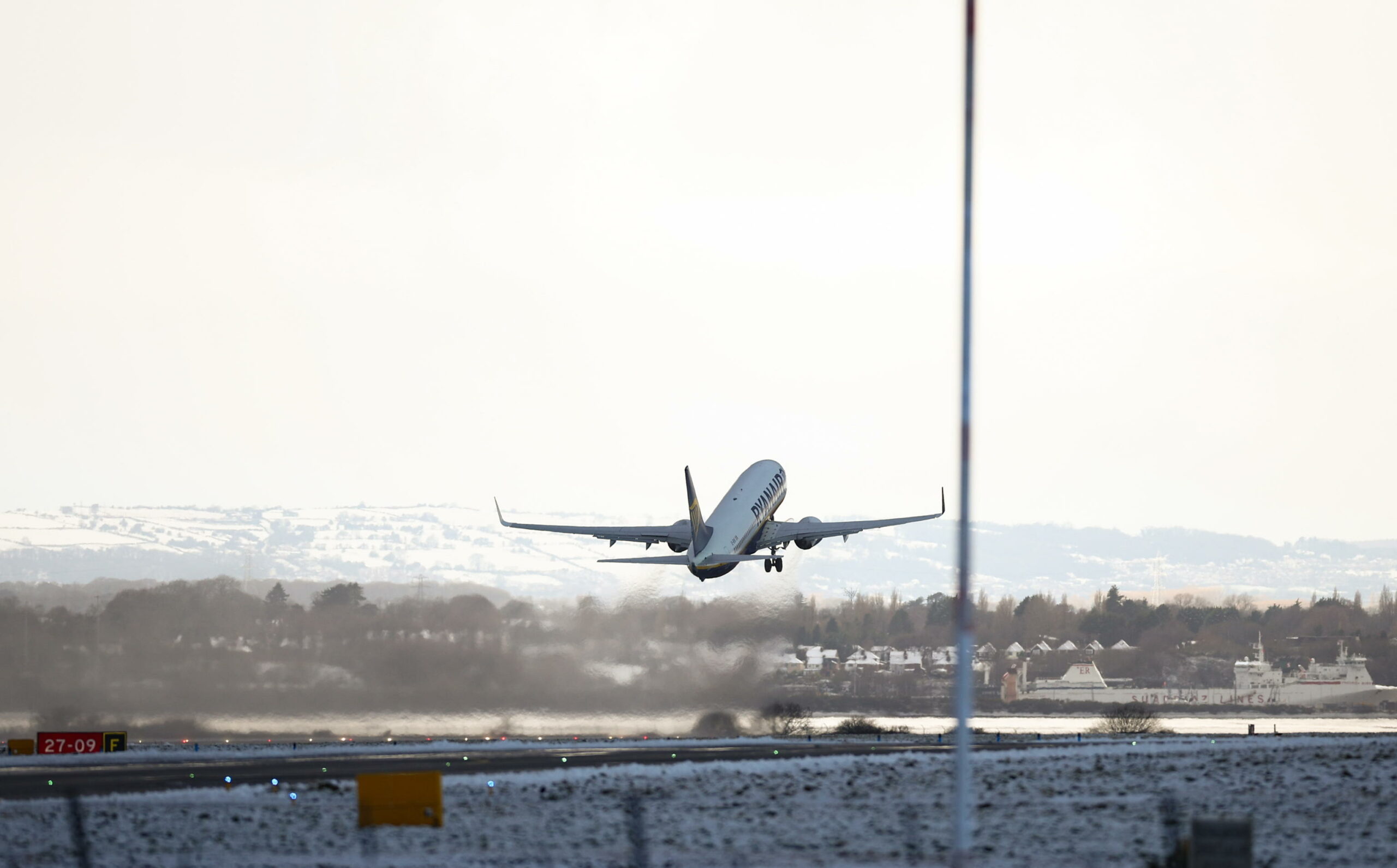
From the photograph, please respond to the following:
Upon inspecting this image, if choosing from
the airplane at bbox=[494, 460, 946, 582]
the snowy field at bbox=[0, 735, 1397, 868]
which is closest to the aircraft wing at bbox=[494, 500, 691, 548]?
the airplane at bbox=[494, 460, 946, 582]

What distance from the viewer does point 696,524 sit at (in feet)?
334

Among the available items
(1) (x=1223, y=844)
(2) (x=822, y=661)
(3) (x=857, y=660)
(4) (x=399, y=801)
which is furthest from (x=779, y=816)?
(3) (x=857, y=660)

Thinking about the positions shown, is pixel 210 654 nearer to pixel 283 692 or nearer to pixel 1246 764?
pixel 283 692

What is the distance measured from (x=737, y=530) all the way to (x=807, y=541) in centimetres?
1218

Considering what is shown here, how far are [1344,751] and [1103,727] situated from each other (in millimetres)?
108720

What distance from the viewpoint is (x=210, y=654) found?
15075 centimetres

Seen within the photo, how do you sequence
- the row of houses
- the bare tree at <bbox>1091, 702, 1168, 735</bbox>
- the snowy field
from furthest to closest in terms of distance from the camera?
the bare tree at <bbox>1091, 702, 1168, 735</bbox>, the row of houses, the snowy field

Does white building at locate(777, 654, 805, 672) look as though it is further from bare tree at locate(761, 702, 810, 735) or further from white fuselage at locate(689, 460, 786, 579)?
white fuselage at locate(689, 460, 786, 579)

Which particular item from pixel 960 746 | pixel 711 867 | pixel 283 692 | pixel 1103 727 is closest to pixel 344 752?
pixel 711 867

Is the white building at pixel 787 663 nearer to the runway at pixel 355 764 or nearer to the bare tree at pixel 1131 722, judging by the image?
the bare tree at pixel 1131 722

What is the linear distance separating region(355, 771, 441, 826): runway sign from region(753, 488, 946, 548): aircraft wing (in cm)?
6687

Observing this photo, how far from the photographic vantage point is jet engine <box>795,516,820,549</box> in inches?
4547

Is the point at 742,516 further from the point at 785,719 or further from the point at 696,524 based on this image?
the point at 785,719

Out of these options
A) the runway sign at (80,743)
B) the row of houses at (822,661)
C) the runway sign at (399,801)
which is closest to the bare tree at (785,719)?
the row of houses at (822,661)
